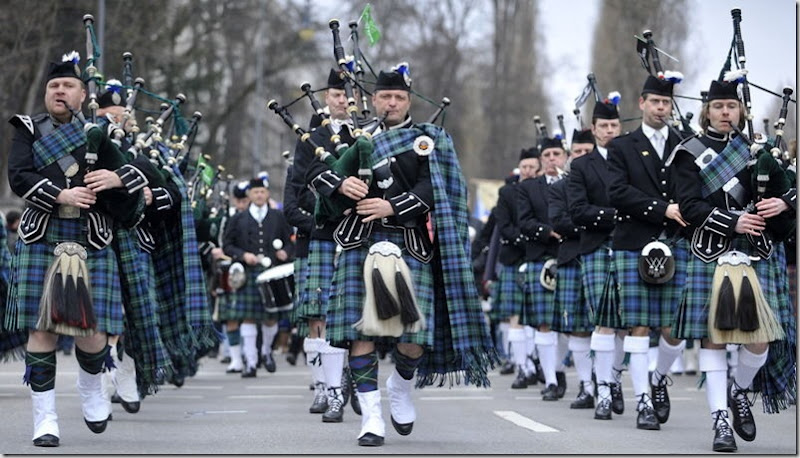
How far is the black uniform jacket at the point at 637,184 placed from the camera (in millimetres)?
9242

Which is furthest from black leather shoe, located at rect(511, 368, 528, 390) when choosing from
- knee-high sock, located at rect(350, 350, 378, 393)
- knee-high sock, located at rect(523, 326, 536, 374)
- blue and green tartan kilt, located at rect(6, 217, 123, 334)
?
blue and green tartan kilt, located at rect(6, 217, 123, 334)

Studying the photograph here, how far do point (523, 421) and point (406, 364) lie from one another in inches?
69.9

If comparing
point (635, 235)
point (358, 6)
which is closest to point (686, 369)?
point (635, 235)

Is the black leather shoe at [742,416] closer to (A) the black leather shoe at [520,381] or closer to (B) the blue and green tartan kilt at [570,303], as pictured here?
(B) the blue and green tartan kilt at [570,303]

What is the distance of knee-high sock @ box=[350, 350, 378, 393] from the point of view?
25.6 feet

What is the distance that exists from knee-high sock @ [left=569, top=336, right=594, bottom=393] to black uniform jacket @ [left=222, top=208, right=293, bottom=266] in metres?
5.28

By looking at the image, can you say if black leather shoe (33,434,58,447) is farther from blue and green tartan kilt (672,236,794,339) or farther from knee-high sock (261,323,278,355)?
knee-high sock (261,323,278,355)

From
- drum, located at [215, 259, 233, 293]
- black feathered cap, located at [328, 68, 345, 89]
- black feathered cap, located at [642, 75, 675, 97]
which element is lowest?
drum, located at [215, 259, 233, 293]

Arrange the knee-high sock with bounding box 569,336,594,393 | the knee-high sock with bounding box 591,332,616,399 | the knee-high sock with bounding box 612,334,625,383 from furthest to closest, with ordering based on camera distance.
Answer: the knee-high sock with bounding box 569,336,594,393 → the knee-high sock with bounding box 612,334,625,383 → the knee-high sock with bounding box 591,332,616,399

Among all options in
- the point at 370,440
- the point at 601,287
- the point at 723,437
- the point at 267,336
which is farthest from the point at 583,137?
the point at 267,336

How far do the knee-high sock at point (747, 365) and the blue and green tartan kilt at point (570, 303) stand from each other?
2.61 metres

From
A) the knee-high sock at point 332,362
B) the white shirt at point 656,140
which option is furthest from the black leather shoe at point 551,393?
the white shirt at point 656,140

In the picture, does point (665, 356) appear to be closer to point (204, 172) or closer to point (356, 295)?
point (356, 295)

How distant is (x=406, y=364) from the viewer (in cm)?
798
